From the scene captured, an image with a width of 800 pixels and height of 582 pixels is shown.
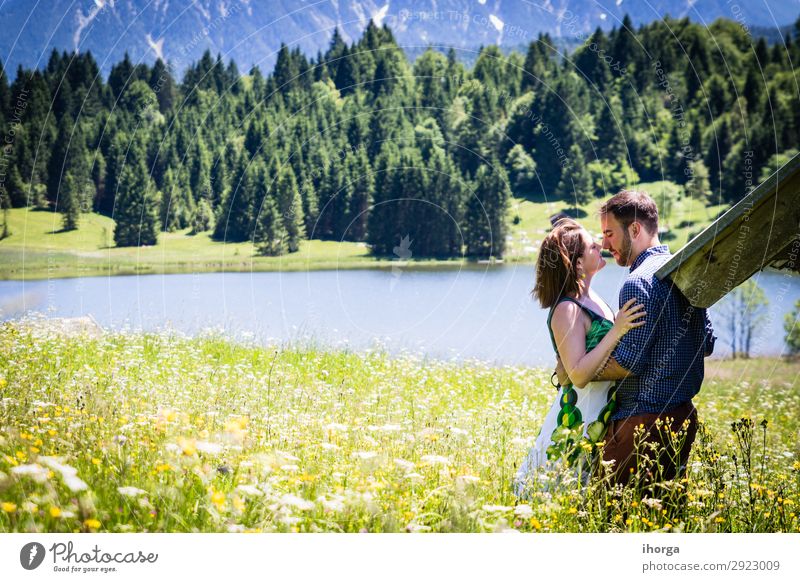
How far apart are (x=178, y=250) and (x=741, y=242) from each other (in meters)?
36.8

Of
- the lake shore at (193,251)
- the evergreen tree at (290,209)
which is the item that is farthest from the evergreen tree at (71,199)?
the evergreen tree at (290,209)

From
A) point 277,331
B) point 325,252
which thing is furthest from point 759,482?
point 325,252

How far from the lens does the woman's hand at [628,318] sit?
4.00 metres

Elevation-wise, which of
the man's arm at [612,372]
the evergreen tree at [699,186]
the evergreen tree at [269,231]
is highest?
the evergreen tree at [699,186]

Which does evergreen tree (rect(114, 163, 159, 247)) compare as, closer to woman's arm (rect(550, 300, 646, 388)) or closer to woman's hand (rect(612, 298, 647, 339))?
woman's arm (rect(550, 300, 646, 388))

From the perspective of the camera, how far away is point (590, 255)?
4.30 m

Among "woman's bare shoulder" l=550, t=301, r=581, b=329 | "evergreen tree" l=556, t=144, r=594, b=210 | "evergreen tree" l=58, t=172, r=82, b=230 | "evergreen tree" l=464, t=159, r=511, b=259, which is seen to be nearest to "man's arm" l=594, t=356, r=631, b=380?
"woman's bare shoulder" l=550, t=301, r=581, b=329

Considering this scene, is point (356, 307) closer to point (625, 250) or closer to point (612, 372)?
point (625, 250)

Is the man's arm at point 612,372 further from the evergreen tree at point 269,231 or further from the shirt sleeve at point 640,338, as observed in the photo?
the evergreen tree at point 269,231

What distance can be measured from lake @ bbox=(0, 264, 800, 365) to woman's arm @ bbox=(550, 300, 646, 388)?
592 centimetres

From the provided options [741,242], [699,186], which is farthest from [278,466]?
[699,186]

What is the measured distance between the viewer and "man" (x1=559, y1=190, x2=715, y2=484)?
4.05 metres
